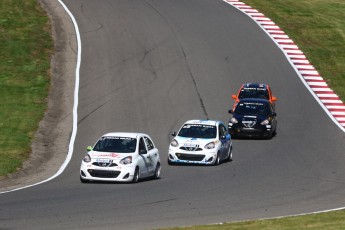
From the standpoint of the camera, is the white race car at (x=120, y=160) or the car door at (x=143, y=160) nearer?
the white race car at (x=120, y=160)

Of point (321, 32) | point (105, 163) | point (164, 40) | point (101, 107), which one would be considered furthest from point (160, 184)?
point (321, 32)

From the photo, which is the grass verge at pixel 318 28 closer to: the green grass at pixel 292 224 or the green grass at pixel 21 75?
the green grass at pixel 21 75

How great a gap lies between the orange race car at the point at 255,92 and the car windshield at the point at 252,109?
6.88 ft

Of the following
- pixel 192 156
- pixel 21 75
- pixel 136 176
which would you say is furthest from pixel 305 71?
pixel 136 176

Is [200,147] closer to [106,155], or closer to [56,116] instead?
[106,155]

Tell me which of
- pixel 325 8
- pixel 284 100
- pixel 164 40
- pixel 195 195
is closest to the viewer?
pixel 195 195

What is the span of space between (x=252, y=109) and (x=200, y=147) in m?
7.92

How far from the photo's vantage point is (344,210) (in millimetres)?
22156

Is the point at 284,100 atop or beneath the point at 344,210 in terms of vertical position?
beneath

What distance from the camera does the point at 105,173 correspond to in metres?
27.2

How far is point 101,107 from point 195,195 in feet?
52.8

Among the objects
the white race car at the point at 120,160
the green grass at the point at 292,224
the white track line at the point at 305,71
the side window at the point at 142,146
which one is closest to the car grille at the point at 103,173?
the white race car at the point at 120,160

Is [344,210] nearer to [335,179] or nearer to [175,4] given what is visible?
[335,179]

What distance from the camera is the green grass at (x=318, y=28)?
50.8 metres
